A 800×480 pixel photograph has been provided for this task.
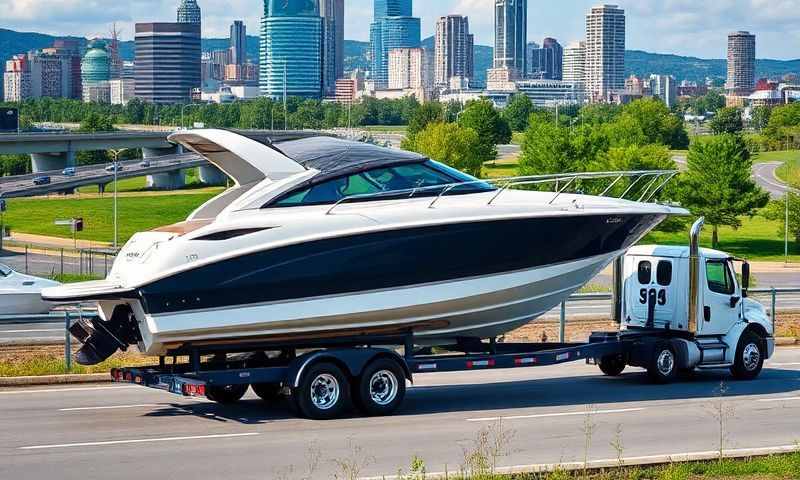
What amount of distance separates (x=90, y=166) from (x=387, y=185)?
379 ft

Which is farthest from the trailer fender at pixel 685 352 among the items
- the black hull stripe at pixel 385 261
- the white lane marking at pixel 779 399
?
the black hull stripe at pixel 385 261

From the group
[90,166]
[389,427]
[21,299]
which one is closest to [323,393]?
[389,427]

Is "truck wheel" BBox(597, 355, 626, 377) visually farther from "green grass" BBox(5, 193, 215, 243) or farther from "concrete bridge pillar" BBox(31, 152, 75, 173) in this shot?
"concrete bridge pillar" BBox(31, 152, 75, 173)

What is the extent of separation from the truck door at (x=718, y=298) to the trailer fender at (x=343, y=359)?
19.6 feet

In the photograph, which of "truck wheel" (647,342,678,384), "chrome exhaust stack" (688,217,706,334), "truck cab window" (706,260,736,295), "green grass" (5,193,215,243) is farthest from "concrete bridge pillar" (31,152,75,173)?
"chrome exhaust stack" (688,217,706,334)

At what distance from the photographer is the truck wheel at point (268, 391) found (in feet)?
61.5

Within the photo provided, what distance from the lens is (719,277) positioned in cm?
2111

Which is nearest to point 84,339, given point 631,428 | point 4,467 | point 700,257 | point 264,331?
point 264,331

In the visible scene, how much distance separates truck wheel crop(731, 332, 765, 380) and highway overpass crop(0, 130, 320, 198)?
87455 mm

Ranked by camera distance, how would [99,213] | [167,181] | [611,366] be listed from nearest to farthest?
1. [611,366]
2. [99,213]
3. [167,181]

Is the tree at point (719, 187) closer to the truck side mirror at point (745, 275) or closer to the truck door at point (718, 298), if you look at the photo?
the truck door at point (718, 298)

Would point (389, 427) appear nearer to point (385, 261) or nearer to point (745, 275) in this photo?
point (385, 261)

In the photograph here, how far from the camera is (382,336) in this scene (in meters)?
18.1

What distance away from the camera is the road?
14.2 m
